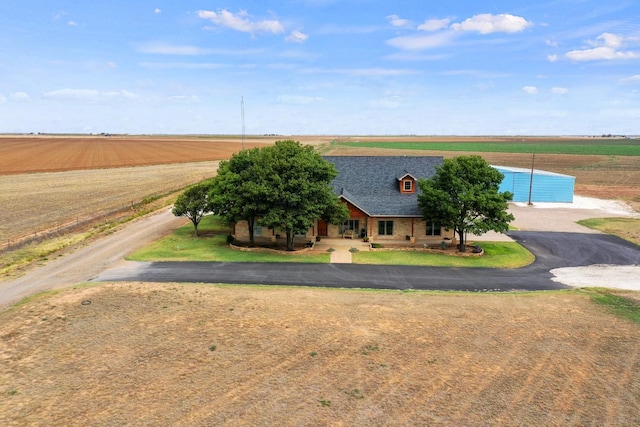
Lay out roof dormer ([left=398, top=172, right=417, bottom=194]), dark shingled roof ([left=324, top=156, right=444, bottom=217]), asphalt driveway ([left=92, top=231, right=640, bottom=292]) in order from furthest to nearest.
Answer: roof dormer ([left=398, top=172, right=417, bottom=194])
dark shingled roof ([left=324, top=156, right=444, bottom=217])
asphalt driveway ([left=92, top=231, right=640, bottom=292])

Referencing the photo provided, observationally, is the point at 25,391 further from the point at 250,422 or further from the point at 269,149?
the point at 269,149

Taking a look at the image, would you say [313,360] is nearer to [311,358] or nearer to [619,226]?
[311,358]

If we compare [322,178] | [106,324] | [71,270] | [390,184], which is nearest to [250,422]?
[106,324]

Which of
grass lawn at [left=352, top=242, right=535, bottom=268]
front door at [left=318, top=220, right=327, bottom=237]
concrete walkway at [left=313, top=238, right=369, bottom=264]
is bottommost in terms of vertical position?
grass lawn at [left=352, top=242, right=535, bottom=268]

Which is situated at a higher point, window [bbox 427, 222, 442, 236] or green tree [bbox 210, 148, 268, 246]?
green tree [bbox 210, 148, 268, 246]

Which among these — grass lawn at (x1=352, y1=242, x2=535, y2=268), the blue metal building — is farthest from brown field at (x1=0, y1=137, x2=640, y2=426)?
the blue metal building

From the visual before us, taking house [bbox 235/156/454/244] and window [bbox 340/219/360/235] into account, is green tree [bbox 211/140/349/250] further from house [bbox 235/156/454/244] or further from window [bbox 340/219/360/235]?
window [bbox 340/219/360/235]
